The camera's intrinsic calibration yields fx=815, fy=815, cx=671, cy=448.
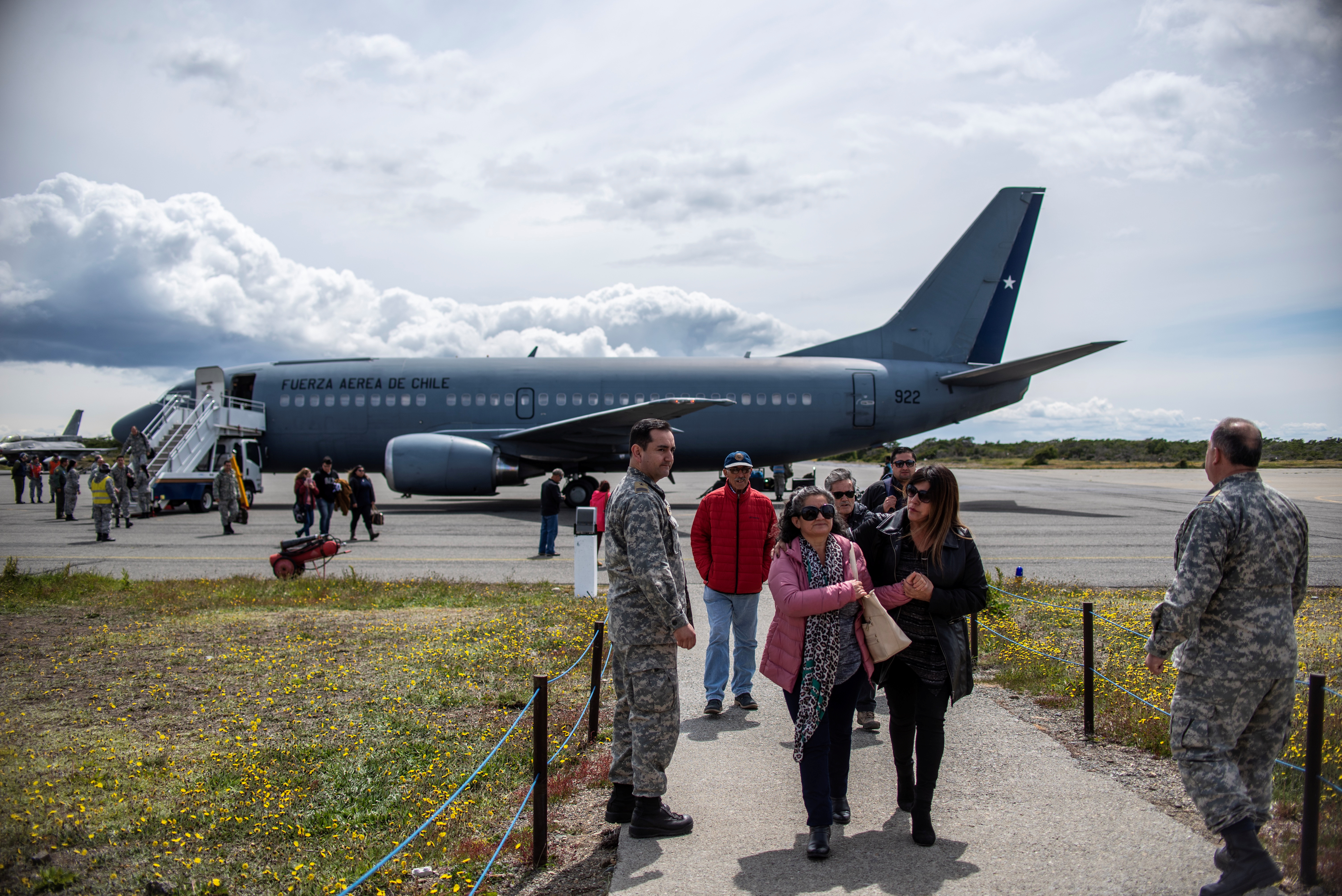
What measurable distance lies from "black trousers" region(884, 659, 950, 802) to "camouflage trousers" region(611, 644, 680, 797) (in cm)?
121

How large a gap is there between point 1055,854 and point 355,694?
5.18m

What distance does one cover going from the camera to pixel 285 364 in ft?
79.8

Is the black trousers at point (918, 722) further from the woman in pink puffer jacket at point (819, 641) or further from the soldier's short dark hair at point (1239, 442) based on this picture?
the soldier's short dark hair at point (1239, 442)

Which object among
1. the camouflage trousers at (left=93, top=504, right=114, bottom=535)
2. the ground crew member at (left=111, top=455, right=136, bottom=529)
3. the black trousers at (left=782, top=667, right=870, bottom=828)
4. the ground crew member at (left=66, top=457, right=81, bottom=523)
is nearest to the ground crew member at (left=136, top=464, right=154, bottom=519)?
the ground crew member at (left=111, top=455, right=136, bottom=529)

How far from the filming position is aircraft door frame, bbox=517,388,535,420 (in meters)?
23.5

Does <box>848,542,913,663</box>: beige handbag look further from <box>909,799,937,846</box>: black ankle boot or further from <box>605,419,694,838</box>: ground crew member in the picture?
<box>605,419,694,838</box>: ground crew member

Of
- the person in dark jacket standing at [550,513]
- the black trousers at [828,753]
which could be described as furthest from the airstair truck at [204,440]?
the black trousers at [828,753]

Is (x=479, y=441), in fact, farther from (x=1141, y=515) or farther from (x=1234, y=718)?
(x=1234, y=718)

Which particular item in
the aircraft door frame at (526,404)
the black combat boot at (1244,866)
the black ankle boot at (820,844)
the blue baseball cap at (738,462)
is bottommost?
the black ankle boot at (820,844)

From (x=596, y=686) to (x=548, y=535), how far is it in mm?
9230

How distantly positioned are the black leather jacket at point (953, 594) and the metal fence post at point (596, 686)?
82.2 inches

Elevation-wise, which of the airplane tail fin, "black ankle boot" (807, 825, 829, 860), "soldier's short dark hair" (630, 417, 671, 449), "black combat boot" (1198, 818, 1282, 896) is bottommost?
"black ankle boot" (807, 825, 829, 860)

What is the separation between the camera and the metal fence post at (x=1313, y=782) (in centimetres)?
363

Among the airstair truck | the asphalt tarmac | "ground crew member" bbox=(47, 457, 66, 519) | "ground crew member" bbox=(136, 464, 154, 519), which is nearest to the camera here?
the asphalt tarmac
